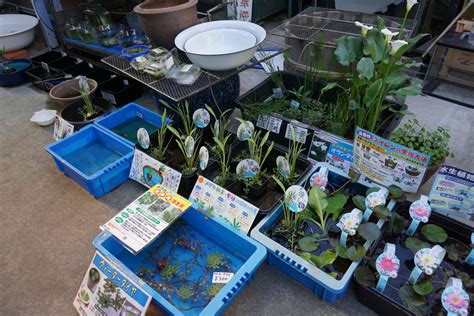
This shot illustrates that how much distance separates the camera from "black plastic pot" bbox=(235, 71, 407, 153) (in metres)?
1.38

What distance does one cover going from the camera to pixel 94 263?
102cm

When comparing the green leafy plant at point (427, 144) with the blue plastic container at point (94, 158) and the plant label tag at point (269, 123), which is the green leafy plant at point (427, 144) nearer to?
the plant label tag at point (269, 123)

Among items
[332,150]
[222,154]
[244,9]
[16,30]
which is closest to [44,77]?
[16,30]

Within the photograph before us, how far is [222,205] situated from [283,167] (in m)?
0.27

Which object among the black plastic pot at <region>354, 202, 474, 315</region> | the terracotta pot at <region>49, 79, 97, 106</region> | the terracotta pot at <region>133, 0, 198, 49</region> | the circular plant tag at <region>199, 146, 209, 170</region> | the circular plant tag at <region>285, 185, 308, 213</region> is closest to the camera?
the black plastic pot at <region>354, 202, 474, 315</region>

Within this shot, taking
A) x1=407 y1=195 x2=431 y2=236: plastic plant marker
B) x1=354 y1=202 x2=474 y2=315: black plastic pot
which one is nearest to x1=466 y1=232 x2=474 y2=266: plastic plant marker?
x1=354 y1=202 x2=474 y2=315: black plastic pot

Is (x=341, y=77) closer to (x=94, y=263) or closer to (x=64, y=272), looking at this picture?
(x=94, y=263)

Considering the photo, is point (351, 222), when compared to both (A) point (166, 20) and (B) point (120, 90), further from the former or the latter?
(B) point (120, 90)

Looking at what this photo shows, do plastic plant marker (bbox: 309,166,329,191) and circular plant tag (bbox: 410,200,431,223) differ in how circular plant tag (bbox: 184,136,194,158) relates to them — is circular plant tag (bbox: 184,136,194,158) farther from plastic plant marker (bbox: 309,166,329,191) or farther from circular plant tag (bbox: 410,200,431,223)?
circular plant tag (bbox: 410,200,431,223)

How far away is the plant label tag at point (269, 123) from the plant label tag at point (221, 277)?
0.67 metres

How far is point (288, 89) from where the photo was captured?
1729 mm

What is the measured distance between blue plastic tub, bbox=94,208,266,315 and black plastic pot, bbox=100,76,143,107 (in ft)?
3.55

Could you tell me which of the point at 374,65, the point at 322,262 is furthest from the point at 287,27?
the point at 322,262

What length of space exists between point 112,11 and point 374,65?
2.29 metres
